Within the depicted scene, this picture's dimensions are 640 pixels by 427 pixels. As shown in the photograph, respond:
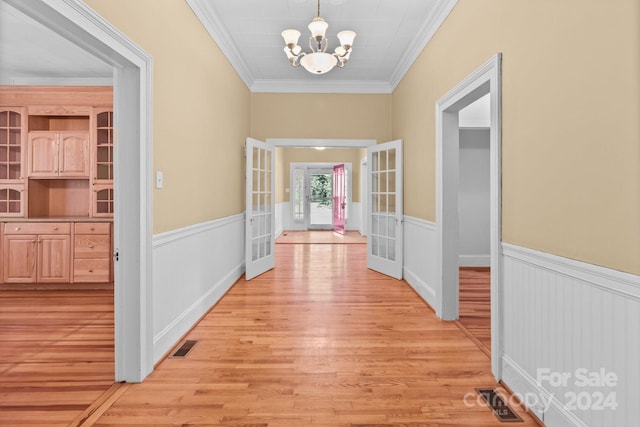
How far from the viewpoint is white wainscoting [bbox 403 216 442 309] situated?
3.75 meters

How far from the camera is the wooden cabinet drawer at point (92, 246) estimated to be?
432 centimetres

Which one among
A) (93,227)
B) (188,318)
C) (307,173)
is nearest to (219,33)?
(93,227)

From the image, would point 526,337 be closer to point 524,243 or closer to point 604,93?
point 524,243

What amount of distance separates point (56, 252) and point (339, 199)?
7889 mm

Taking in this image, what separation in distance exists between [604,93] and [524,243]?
2.86 feet

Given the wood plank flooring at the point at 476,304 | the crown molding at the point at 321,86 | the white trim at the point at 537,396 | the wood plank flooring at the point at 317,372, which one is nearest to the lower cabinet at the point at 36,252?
the wood plank flooring at the point at 317,372

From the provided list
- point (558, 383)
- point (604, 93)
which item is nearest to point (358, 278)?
point (558, 383)

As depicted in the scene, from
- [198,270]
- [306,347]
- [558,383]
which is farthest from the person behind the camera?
[198,270]

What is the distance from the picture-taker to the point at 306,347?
2771mm

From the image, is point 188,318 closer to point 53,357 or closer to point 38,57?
point 53,357

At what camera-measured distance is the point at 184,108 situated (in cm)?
301

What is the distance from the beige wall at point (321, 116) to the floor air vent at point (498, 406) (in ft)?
13.9

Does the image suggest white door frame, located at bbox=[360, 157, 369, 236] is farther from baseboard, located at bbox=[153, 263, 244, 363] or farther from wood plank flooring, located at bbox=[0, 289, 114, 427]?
wood plank flooring, located at bbox=[0, 289, 114, 427]

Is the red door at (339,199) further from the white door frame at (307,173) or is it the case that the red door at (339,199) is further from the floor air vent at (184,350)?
the floor air vent at (184,350)
